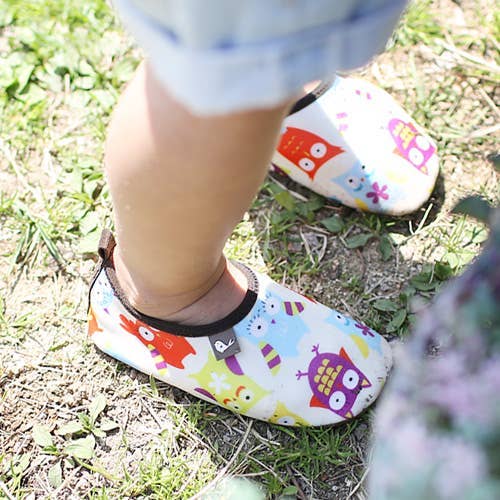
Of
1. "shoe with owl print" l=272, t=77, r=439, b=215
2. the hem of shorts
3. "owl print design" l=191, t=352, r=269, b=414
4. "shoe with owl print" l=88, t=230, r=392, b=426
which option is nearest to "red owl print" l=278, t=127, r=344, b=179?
"shoe with owl print" l=272, t=77, r=439, b=215

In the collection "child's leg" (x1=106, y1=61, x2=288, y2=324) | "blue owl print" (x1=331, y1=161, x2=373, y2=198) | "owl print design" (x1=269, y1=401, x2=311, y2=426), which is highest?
"child's leg" (x1=106, y1=61, x2=288, y2=324)

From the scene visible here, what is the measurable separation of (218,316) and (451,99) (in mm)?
734

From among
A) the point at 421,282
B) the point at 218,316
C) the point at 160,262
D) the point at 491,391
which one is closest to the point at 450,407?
the point at 491,391

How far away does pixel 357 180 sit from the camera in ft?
4.49

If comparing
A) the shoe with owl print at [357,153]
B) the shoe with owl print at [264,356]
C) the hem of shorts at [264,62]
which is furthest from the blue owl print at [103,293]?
the hem of shorts at [264,62]

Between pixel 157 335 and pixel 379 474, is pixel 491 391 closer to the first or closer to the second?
pixel 379 474

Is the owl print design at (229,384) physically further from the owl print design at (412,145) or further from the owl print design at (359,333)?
the owl print design at (412,145)

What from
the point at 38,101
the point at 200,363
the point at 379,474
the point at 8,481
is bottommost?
the point at 8,481

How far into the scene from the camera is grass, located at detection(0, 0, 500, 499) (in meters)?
1.17

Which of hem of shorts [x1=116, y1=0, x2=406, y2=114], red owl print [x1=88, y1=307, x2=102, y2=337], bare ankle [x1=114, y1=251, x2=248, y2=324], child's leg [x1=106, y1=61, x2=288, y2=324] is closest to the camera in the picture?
hem of shorts [x1=116, y1=0, x2=406, y2=114]

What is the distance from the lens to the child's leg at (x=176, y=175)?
786 mm

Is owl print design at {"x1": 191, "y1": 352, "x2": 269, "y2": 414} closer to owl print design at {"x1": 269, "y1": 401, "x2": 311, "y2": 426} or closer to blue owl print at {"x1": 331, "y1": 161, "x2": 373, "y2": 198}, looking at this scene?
owl print design at {"x1": 269, "y1": 401, "x2": 311, "y2": 426}

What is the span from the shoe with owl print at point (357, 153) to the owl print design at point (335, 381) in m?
0.34

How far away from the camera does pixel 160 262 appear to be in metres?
0.98
